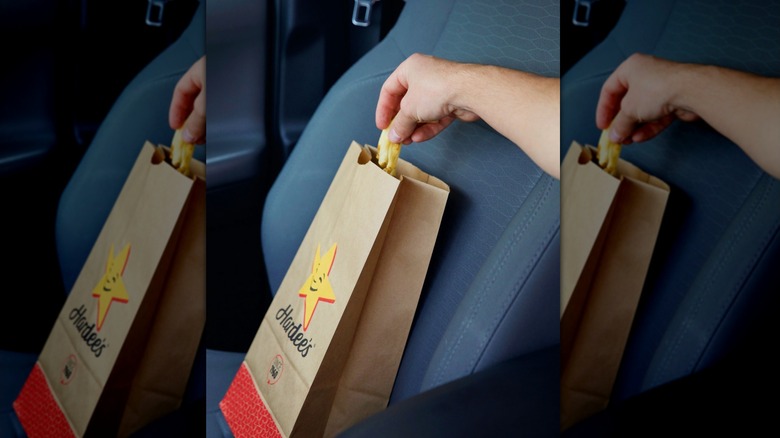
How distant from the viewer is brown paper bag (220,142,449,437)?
1.07 meters

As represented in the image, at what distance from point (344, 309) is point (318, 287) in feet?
0.18

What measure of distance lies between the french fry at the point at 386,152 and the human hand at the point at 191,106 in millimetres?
246

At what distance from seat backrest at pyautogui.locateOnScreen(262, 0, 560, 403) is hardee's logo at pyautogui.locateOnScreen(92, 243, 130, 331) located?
0.21 m

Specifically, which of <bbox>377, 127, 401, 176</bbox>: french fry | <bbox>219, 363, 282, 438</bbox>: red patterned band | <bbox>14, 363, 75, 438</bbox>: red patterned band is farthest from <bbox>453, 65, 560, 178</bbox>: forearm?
<bbox>14, 363, 75, 438</bbox>: red patterned band

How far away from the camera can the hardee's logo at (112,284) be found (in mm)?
1122

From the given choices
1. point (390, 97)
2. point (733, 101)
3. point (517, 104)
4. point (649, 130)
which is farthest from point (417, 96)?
point (733, 101)

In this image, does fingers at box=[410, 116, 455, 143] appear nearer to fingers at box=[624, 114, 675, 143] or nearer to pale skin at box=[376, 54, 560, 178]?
pale skin at box=[376, 54, 560, 178]

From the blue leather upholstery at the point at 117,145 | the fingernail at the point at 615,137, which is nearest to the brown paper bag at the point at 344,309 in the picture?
the blue leather upholstery at the point at 117,145

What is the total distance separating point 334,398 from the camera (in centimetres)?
110

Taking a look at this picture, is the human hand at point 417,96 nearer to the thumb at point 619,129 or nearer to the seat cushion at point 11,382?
the thumb at point 619,129

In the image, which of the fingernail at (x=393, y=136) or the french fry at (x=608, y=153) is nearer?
the fingernail at (x=393, y=136)

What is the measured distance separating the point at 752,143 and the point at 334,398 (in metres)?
0.76

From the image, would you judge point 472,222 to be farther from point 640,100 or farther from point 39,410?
point 39,410

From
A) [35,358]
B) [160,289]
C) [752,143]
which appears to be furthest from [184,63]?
[752,143]
